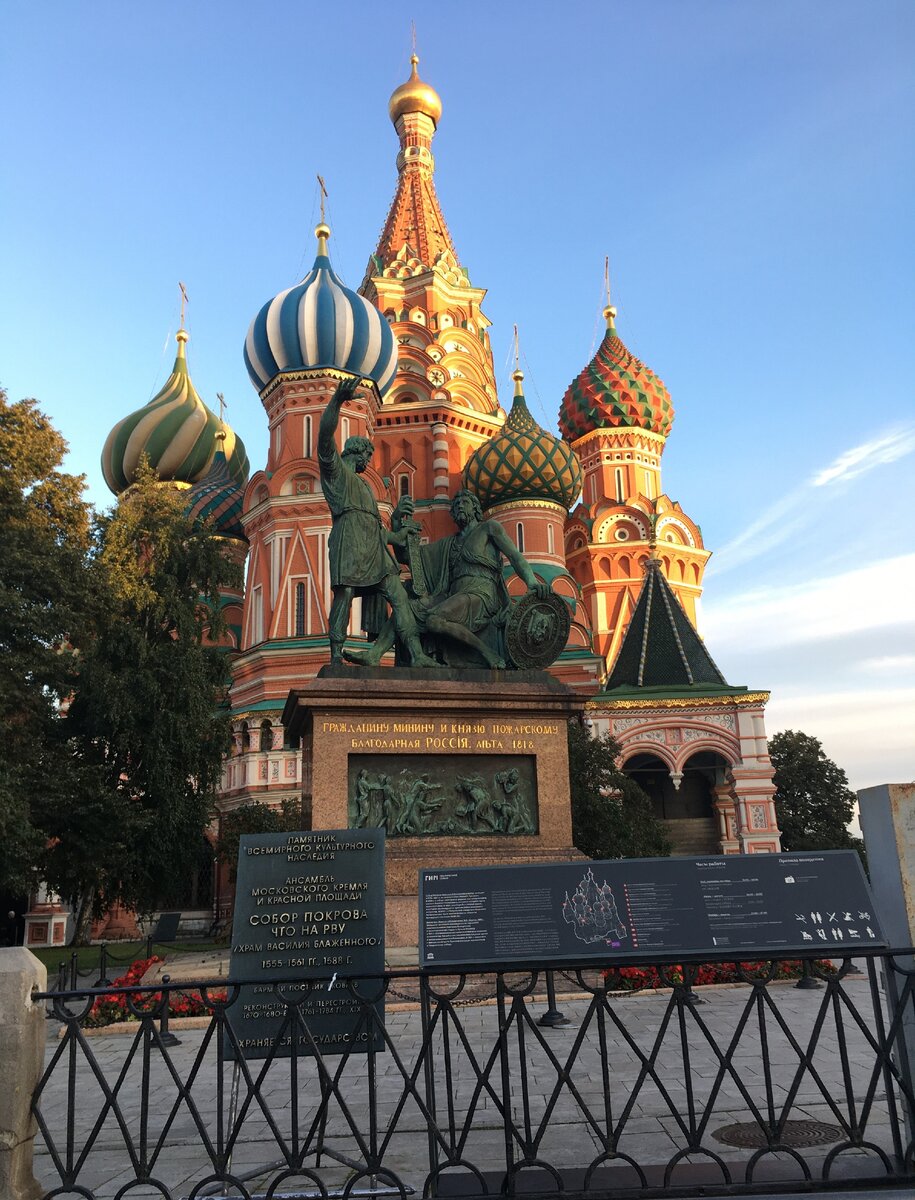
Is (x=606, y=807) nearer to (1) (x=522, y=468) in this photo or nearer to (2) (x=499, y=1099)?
(2) (x=499, y=1099)

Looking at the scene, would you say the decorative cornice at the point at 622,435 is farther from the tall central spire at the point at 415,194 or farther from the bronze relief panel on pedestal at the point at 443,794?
the bronze relief panel on pedestal at the point at 443,794

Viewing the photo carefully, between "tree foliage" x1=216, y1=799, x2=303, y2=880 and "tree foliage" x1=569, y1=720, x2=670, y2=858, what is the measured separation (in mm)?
6925

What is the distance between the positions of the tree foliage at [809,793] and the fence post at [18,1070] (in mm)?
40129

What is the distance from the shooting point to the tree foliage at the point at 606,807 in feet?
74.2

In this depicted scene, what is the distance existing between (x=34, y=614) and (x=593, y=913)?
1407 centimetres

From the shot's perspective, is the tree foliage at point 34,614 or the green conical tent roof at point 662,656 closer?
the tree foliage at point 34,614

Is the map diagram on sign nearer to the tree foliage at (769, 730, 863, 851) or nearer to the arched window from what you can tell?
the arched window

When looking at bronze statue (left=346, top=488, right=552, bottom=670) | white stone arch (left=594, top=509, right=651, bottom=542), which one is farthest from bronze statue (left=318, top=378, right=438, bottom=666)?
white stone arch (left=594, top=509, right=651, bottom=542)

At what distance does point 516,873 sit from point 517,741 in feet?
21.0

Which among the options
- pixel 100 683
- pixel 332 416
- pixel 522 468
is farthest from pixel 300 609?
pixel 332 416

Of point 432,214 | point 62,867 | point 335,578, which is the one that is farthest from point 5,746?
point 432,214

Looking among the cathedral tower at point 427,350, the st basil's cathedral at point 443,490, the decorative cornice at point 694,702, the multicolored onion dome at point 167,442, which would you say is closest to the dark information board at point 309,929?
the st basil's cathedral at point 443,490

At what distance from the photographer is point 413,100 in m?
53.0

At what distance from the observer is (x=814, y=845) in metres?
38.0
